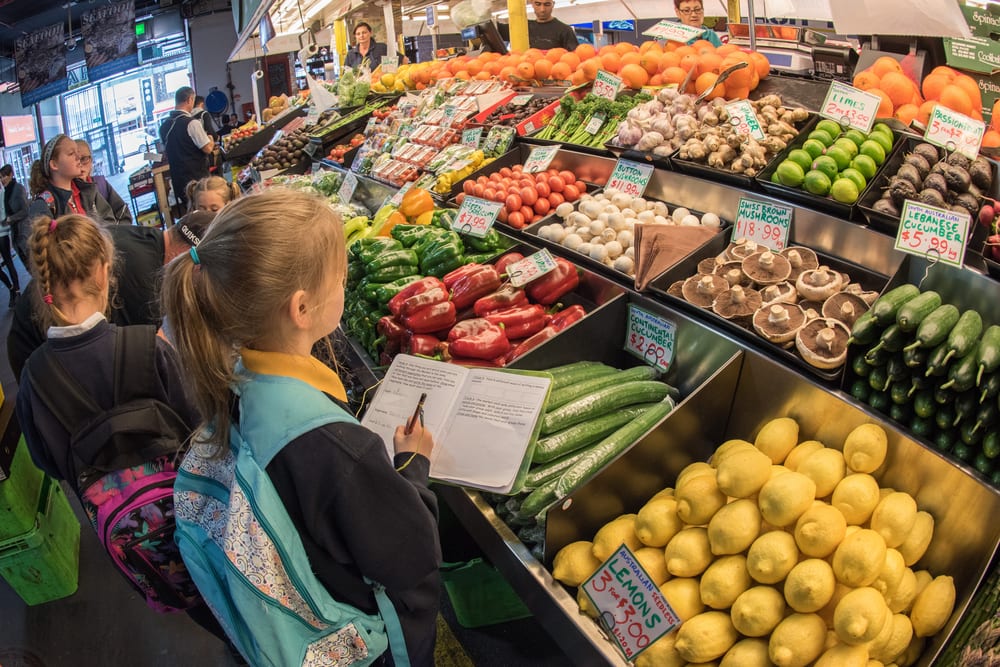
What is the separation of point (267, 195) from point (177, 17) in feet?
84.8

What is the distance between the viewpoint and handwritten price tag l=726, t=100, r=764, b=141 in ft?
10.1

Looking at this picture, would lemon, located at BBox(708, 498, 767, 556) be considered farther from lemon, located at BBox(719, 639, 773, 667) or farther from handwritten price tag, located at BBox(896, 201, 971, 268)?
handwritten price tag, located at BBox(896, 201, 971, 268)

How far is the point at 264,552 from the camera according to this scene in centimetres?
139

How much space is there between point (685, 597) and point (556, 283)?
155 centimetres

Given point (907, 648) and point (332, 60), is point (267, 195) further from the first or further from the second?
point (332, 60)

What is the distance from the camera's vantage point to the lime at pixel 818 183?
101 inches

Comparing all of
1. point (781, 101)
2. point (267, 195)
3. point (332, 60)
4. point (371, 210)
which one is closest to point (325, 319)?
point (267, 195)

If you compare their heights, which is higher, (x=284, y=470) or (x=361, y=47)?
(x=361, y=47)

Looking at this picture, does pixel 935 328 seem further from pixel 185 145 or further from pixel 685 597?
pixel 185 145

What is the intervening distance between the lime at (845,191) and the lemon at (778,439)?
1.06 metres

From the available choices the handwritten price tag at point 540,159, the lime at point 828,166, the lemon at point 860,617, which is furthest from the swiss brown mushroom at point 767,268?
the handwritten price tag at point 540,159

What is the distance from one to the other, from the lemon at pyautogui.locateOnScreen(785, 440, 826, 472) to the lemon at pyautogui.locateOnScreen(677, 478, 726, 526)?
0.25 m

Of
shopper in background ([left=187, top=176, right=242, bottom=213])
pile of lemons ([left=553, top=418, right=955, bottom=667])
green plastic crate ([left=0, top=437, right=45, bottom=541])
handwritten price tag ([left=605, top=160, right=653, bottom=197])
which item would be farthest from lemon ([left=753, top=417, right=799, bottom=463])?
shopper in background ([left=187, top=176, right=242, bottom=213])

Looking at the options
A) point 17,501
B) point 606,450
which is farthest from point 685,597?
point 17,501
